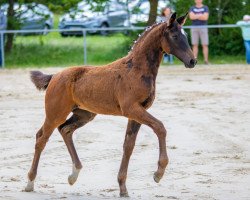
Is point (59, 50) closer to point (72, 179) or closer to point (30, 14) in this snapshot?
point (30, 14)

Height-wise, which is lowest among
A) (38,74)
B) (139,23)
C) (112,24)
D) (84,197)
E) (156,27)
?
(112,24)

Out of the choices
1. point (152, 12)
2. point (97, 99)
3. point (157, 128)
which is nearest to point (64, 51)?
point (152, 12)

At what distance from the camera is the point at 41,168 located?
10688mm

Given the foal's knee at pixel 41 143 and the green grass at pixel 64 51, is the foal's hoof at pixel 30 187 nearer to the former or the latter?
the foal's knee at pixel 41 143

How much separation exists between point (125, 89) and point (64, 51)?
714 inches

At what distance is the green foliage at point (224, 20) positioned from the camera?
25219mm

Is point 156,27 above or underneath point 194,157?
above

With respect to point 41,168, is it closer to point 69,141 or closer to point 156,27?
point 69,141

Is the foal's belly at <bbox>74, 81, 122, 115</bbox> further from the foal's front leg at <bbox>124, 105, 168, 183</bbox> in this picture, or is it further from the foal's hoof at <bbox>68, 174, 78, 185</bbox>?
the foal's hoof at <bbox>68, 174, 78, 185</bbox>

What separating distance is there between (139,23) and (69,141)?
55.0 ft

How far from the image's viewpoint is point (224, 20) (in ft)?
84.2

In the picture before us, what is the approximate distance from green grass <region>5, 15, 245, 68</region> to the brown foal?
1495 cm

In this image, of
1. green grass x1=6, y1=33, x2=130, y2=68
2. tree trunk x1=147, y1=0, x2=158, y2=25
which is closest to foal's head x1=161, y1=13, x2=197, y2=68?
green grass x1=6, y1=33, x2=130, y2=68

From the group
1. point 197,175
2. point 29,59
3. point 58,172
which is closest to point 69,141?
point 58,172
